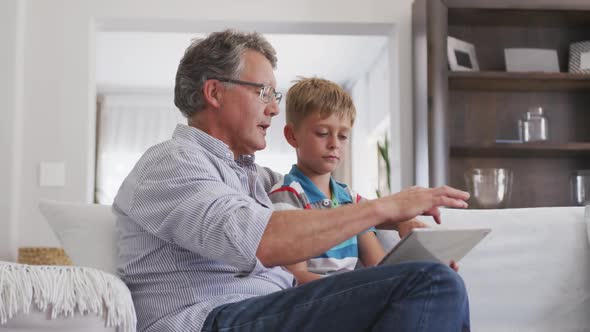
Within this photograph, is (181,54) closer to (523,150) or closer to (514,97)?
(514,97)

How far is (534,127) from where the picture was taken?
3.92m

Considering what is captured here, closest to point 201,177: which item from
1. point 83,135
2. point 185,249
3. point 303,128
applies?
point 185,249

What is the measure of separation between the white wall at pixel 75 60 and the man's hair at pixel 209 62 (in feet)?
6.49

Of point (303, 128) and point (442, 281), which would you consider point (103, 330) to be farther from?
point (303, 128)

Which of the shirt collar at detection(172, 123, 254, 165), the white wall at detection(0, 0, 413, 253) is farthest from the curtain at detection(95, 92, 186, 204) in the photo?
the shirt collar at detection(172, 123, 254, 165)

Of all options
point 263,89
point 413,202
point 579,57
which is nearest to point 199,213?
point 413,202

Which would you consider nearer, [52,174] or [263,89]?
[263,89]

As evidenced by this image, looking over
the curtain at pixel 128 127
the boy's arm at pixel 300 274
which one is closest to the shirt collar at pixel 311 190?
the boy's arm at pixel 300 274

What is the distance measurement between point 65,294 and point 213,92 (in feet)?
2.14

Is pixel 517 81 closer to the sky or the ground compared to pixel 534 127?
closer to the sky

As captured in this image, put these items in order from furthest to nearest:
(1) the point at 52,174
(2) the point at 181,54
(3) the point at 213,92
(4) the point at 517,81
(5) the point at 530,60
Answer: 1. (2) the point at 181,54
2. (5) the point at 530,60
3. (4) the point at 517,81
4. (1) the point at 52,174
5. (3) the point at 213,92

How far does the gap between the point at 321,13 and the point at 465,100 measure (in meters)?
0.89

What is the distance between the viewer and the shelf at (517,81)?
3.73 metres

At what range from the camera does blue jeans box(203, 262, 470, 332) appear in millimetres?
1258
